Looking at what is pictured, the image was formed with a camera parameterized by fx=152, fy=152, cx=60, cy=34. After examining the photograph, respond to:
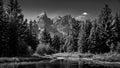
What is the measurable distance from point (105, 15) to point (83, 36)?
12.5 meters

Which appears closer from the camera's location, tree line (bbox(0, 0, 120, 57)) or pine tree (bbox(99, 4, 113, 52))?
tree line (bbox(0, 0, 120, 57))

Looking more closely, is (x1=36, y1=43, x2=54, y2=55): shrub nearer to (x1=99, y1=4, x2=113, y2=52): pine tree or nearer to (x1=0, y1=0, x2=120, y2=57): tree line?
(x1=0, y1=0, x2=120, y2=57): tree line

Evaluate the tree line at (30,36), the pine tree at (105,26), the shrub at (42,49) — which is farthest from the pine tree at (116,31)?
the shrub at (42,49)

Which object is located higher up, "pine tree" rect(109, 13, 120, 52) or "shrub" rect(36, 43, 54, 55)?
"pine tree" rect(109, 13, 120, 52)

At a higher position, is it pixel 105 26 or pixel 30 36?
pixel 105 26

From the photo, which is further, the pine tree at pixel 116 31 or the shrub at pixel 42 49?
the shrub at pixel 42 49

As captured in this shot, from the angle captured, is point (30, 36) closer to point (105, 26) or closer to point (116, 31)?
point (105, 26)

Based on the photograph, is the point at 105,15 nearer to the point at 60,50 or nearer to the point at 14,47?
the point at 14,47

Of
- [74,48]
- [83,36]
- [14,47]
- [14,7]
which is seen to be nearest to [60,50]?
[74,48]

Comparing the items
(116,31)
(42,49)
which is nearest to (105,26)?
(116,31)

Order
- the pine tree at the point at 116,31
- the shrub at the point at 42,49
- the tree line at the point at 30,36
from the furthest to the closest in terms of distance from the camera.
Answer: the shrub at the point at 42,49 < the pine tree at the point at 116,31 < the tree line at the point at 30,36

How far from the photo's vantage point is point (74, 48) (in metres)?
78.8

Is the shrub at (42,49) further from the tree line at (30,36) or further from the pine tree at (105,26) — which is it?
the pine tree at (105,26)

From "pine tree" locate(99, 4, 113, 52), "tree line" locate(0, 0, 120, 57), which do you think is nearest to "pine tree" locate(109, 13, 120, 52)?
"tree line" locate(0, 0, 120, 57)
